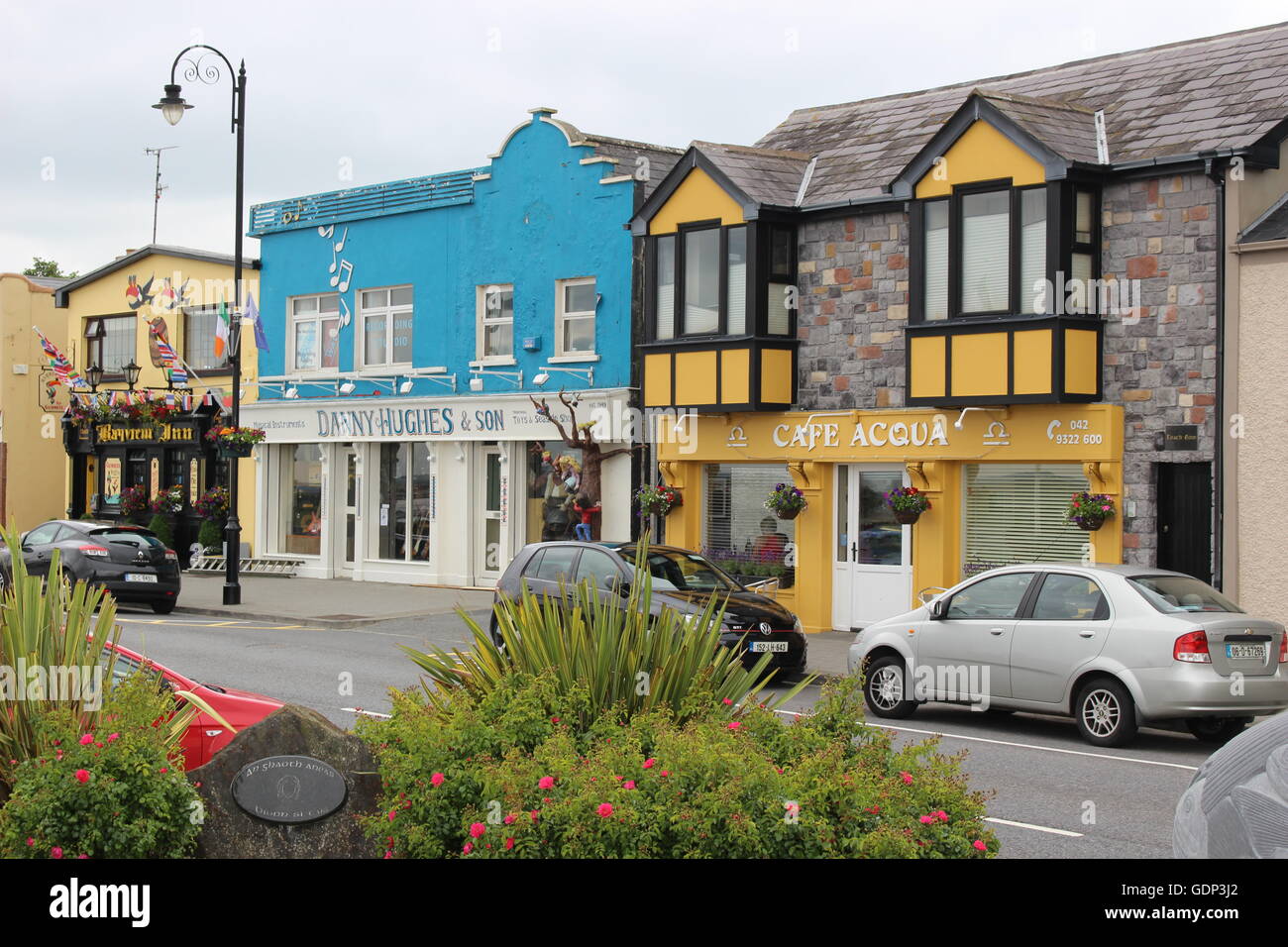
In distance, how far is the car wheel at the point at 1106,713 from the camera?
1248 cm

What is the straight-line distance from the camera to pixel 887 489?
21.2m

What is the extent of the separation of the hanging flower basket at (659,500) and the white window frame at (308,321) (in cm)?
923

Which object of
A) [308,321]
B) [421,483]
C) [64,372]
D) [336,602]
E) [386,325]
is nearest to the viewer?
[336,602]

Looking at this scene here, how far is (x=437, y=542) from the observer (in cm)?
2819

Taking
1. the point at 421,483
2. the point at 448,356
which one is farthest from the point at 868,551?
the point at 421,483

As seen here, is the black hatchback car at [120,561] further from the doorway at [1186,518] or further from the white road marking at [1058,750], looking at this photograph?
the doorway at [1186,518]

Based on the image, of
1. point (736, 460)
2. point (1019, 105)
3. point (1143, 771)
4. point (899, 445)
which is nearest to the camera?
point (1143, 771)

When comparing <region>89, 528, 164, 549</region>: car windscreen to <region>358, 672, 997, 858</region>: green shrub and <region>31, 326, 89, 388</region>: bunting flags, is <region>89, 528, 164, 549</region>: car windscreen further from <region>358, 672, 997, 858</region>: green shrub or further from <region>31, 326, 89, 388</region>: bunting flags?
<region>358, 672, 997, 858</region>: green shrub

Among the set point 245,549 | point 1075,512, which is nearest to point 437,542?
point 245,549

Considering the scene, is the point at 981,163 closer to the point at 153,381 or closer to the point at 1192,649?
the point at 1192,649

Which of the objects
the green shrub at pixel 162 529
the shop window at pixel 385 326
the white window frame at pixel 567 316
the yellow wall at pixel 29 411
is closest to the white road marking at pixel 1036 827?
the white window frame at pixel 567 316

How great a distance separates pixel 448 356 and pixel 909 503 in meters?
10.9
